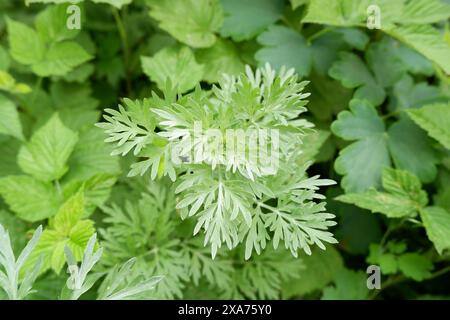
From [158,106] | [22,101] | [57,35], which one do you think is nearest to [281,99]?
[158,106]

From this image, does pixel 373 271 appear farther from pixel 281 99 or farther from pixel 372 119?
pixel 281 99

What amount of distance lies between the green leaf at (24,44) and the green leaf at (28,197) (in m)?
0.36

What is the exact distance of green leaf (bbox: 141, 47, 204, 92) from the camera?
1.26 m

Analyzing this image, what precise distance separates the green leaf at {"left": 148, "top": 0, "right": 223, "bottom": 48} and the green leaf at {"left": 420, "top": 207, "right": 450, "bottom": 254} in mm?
657

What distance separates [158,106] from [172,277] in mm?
402

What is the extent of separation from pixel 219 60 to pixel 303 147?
0.34 metres

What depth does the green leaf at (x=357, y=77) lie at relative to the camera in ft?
4.37

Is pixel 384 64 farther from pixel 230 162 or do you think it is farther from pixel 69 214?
pixel 69 214

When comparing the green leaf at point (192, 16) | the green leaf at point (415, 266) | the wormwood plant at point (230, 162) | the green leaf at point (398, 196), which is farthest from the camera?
the green leaf at point (192, 16)

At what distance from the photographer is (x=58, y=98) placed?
1521 mm

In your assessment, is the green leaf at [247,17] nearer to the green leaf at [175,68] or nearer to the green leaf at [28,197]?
the green leaf at [175,68]

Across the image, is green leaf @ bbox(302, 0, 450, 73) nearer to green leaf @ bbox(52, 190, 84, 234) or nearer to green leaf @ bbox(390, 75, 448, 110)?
green leaf @ bbox(390, 75, 448, 110)

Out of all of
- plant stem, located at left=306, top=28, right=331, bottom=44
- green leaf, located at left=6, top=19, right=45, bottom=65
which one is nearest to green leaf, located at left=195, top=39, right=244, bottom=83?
plant stem, located at left=306, top=28, right=331, bottom=44

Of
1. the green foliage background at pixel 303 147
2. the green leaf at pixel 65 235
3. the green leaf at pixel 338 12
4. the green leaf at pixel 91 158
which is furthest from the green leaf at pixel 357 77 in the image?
the green leaf at pixel 65 235
